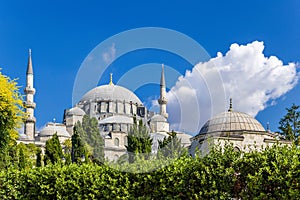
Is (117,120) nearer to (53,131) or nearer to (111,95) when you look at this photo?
(111,95)

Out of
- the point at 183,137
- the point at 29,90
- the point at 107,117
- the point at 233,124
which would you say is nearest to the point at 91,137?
the point at 183,137

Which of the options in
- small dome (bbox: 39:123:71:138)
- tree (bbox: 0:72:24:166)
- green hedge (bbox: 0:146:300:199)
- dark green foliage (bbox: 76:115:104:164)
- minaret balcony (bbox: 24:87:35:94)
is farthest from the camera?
small dome (bbox: 39:123:71:138)

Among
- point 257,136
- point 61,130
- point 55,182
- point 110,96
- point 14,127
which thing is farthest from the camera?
point 110,96

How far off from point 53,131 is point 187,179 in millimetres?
56388

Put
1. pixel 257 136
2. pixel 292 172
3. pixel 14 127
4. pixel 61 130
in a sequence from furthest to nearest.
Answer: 1. pixel 61 130
2. pixel 257 136
3. pixel 14 127
4. pixel 292 172

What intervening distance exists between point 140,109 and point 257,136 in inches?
1987

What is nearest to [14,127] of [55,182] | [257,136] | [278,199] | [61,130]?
[55,182]

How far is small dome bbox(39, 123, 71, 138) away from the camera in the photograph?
65.9m

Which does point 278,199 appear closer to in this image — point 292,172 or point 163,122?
point 292,172

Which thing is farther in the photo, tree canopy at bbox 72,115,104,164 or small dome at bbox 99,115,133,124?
small dome at bbox 99,115,133,124

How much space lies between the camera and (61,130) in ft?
221

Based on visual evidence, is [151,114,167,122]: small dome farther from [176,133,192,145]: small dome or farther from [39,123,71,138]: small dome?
[176,133,192,145]: small dome

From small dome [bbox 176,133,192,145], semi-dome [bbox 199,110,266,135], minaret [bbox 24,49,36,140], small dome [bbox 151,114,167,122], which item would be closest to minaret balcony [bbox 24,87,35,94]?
minaret [bbox 24,49,36,140]

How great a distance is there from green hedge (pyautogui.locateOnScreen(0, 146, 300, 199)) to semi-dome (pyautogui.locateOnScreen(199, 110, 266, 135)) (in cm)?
1471
